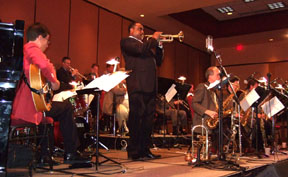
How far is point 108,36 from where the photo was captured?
9273 millimetres

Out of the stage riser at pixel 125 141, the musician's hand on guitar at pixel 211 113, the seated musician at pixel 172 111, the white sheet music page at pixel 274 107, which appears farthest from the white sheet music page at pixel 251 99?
the seated musician at pixel 172 111

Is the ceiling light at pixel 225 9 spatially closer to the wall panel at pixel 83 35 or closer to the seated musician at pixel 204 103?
the wall panel at pixel 83 35

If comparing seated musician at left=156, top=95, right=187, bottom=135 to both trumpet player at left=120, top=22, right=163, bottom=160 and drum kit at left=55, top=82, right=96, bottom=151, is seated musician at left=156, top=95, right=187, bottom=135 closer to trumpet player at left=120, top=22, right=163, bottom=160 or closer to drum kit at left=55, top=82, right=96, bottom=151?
drum kit at left=55, top=82, right=96, bottom=151

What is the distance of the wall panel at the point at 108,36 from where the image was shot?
355 inches

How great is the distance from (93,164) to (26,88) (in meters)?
1.39

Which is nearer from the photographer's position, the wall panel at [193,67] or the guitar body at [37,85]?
the guitar body at [37,85]

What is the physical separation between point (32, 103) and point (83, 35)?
593 centimetres

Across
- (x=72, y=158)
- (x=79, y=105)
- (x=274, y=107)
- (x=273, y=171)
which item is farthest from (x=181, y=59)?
(x=273, y=171)

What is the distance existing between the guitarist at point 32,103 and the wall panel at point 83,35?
494 cm

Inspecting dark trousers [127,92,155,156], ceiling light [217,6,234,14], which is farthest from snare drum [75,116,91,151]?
ceiling light [217,6,234,14]

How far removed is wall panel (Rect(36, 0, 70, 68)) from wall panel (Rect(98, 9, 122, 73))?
1259mm

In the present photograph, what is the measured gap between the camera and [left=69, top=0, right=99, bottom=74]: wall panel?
8.19 m

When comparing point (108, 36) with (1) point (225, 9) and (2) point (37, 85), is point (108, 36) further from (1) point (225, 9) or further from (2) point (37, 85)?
(2) point (37, 85)

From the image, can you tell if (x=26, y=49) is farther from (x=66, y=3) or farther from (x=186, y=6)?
(x=186, y=6)
